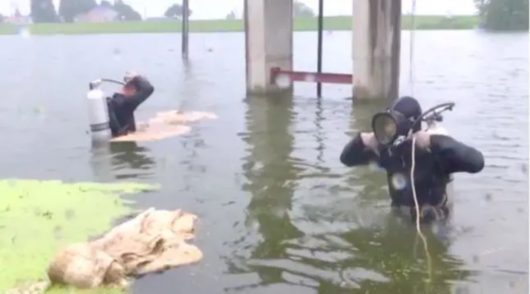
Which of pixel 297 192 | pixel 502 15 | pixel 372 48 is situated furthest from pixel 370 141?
pixel 502 15

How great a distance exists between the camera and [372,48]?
1972cm

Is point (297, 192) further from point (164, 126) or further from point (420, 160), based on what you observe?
point (164, 126)

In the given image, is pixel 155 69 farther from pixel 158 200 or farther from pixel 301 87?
pixel 158 200

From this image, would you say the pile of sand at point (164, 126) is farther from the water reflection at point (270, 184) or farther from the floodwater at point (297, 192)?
the water reflection at point (270, 184)

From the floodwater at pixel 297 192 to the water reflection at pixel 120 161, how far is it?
0.03 m

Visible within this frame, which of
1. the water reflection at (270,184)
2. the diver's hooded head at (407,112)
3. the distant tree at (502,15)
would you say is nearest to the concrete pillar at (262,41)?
the water reflection at (270,184)

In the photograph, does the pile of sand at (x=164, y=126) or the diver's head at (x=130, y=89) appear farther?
the pile of sand at (x=164, y=126)

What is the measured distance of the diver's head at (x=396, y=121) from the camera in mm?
6488

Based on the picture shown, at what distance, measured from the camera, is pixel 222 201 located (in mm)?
8516

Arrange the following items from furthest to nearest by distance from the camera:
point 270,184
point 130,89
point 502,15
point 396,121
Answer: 1. point 502,15
2. point 130,89
3. point 270,184
4. point 396,121

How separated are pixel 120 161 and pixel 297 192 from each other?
10.9ft

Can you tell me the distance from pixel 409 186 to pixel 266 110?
35.9 feet

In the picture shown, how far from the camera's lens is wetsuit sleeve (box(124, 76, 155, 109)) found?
13.0m

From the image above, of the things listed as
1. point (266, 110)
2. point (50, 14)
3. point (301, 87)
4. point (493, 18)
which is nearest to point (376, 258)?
point (266, 110)
